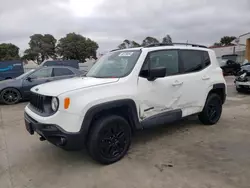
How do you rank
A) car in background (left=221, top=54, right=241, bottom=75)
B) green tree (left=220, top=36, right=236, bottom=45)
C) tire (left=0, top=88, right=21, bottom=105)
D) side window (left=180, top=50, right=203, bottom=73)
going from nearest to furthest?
side window (left=180, top=50, right=203, bottom=73) → tire (left=0, top=88, right=21, bottom=105) → car in background (left=221, top=54, right=241, bottom=75) → green tree (left=220, top=36, right=236, bottom=45)

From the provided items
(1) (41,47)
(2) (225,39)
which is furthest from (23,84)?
(2) (225,39)

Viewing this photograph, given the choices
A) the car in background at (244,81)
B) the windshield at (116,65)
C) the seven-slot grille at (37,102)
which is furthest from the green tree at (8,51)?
the seven-slot grille at (37,102)

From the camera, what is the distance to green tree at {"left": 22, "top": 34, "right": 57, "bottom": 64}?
49.9 metres

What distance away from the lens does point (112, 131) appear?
3.60 m

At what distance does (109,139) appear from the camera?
140 inches

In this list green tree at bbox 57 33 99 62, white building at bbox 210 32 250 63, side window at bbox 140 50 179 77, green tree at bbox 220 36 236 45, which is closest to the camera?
side window at bbox 140 50 179 77

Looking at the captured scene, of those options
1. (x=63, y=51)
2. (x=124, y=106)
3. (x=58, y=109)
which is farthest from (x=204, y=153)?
(x=63, y=51)

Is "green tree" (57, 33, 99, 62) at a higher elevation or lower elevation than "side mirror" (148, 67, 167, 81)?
higher

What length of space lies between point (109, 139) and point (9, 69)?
16.1 metres

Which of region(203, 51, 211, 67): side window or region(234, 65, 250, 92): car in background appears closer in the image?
region(203, 51, 211, 67): side window

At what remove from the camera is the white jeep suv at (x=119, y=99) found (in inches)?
127

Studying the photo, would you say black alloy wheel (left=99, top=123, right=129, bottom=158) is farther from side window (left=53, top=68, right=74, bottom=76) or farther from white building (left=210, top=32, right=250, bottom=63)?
white building (left=210, top=32, right=250, bottom=63)

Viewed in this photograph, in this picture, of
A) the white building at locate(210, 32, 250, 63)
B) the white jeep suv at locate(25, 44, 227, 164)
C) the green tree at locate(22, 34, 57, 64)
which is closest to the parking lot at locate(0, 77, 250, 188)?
the white jeep suv at locate(25, 44, 227, 164)

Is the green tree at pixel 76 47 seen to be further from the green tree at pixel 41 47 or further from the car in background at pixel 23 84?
the car in background at pixel 23 84
